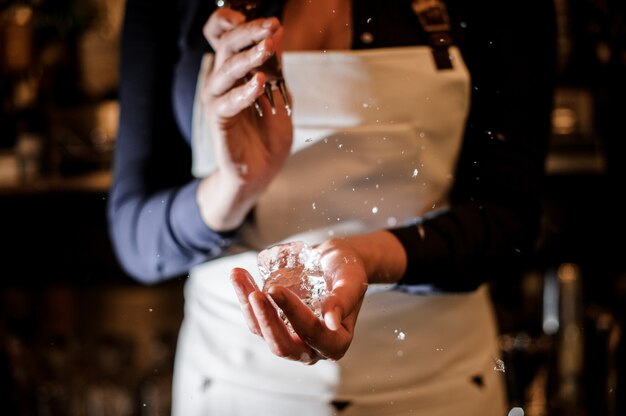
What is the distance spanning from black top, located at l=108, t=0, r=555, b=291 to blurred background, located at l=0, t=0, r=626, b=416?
0.51 m

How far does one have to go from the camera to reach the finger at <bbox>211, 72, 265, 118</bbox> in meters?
0.33

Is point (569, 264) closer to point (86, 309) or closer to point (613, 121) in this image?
point (613, 121)

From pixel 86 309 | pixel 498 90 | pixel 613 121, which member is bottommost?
pixel 86 309

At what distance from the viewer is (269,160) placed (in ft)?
1.35

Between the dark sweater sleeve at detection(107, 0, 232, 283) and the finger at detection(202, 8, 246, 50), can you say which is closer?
the finger at detection(202, 8, 246, 50)

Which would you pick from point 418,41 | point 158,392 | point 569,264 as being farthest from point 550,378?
point 418,41

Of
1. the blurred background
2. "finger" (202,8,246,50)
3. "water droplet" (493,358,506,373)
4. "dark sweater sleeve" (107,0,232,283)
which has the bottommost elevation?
the blurred background

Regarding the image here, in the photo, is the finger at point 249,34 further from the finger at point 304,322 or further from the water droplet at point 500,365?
the water droplet at point 500,365

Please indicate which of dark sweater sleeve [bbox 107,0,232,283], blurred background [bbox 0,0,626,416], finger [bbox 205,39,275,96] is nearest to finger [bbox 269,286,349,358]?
finger [bbox 205,39,275,96]

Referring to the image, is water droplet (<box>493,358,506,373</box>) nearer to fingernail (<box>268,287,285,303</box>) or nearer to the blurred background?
fingernail (<box>268,287,285,303</box>)

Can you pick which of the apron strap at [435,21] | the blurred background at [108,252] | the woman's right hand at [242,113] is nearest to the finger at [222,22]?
the woman's right hand at [242,113]

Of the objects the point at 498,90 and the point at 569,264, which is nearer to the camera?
the point at 498,90

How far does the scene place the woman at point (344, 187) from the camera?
358mm

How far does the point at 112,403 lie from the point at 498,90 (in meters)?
1.01
